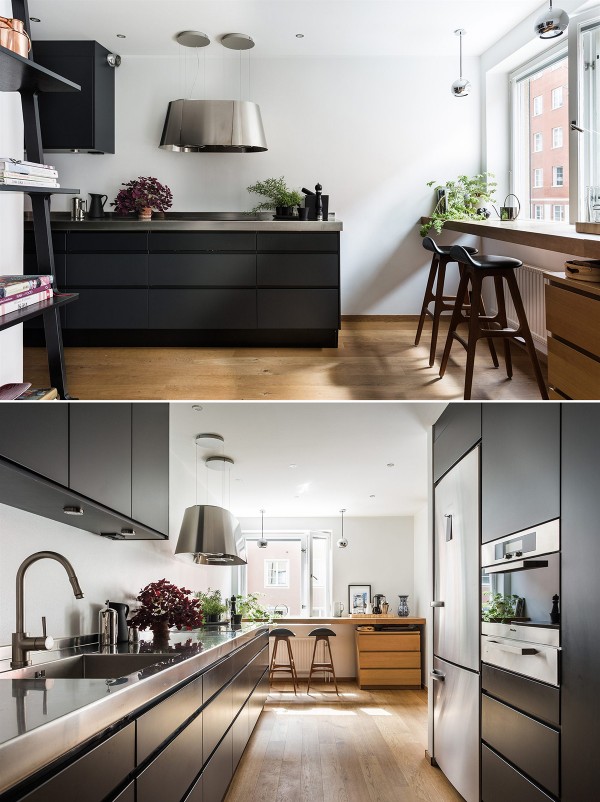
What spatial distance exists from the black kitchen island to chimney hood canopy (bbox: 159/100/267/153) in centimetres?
104

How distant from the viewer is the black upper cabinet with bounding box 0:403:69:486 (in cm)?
174

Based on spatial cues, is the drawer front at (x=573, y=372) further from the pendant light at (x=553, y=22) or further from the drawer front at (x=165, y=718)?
the pendant light at (x=553, y=22)

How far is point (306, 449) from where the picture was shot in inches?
87.3

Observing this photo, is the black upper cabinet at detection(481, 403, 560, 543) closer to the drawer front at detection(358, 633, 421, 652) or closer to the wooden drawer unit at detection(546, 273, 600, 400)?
the wooden drawer unit at detection(546, 273, 600, 400)

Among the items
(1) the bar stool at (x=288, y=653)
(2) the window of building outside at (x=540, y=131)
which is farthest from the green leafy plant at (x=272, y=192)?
(1) the bar stool at (x=288, y=653)

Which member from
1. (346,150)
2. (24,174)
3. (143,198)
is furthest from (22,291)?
(346,150)

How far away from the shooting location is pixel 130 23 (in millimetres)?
5570

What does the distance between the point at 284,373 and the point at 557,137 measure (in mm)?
2690

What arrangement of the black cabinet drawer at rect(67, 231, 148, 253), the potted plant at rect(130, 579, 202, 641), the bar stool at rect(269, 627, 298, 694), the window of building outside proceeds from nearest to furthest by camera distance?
the potted plant at rect(130, 579, 202, 641) < the window of building outside < the black cabinet drawer at rect(67, 231, 148, 253) < the bar stool at rect(269, 627, 298, 694)

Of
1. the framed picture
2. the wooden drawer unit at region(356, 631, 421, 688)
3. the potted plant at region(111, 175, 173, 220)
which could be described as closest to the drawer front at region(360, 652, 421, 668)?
the wooden drawer unit at region(356, 631, 421, 688)

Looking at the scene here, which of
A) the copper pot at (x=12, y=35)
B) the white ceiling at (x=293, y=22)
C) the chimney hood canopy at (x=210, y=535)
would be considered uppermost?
the white ceiling at (x=293, y=22)

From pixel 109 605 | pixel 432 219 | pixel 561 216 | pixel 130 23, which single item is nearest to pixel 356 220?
pixel 432 219

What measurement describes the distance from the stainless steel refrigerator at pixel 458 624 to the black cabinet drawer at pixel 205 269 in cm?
250

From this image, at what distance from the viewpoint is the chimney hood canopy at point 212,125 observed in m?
6.07
